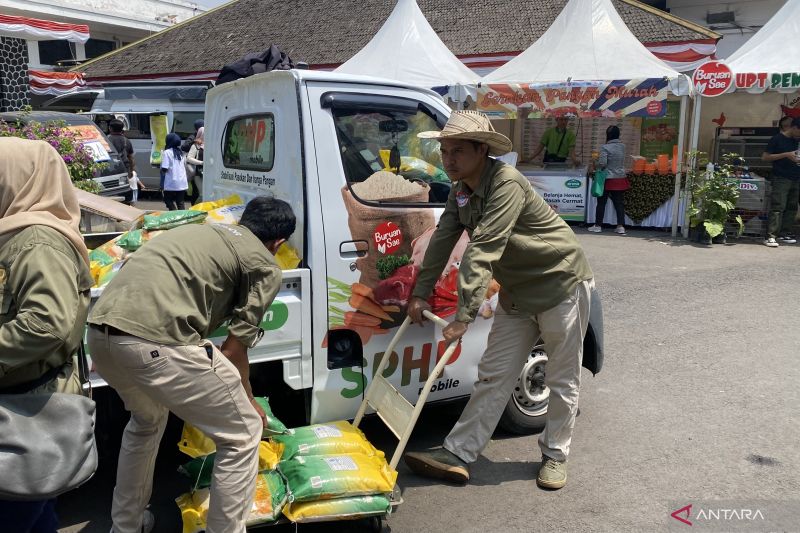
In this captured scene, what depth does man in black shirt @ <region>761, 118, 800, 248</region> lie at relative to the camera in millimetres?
10805

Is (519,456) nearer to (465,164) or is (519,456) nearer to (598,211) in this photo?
(465,164)

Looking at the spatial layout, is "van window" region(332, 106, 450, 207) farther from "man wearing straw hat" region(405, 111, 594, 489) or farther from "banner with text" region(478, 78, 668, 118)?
"banner with text" region(478, 78, 668, 118)

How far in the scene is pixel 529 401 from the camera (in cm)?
450

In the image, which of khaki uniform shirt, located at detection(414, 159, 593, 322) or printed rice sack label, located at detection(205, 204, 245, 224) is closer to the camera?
khaki uniform shirt, located at detection(414, 159, 593, 322)

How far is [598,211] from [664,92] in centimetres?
238

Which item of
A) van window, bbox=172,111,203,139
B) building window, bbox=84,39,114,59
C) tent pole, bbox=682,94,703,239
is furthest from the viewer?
building window, bbox=84,39,114,59

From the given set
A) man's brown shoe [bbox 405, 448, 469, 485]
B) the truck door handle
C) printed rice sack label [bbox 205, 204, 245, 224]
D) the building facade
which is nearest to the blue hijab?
the building facade

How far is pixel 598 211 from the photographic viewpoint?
12477 mm

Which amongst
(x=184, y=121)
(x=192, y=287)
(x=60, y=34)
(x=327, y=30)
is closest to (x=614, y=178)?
(x=192, y=287)

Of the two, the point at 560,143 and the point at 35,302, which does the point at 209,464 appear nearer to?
the point at 35,302

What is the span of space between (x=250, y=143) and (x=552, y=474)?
264 cm

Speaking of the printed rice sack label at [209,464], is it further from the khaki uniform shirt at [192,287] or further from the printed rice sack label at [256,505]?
the khaki uniform shirt at [192,287]

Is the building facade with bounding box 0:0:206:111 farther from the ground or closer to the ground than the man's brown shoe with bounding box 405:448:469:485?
farther from the ground

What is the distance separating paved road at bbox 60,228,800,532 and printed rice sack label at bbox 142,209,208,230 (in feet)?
4.79
